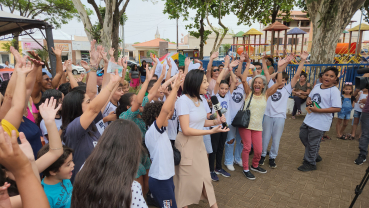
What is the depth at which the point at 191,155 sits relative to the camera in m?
2.72

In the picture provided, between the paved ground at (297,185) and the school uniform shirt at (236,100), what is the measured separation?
1.07 metres

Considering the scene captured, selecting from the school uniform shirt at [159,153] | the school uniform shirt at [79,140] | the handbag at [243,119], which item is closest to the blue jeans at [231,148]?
the handbag at [243,119]

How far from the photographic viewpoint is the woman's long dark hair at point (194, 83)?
9.23 feet

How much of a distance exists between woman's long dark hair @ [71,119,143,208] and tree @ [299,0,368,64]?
8.72 metres

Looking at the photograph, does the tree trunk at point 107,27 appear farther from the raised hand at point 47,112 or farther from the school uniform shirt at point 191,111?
the raised hand at point 47,112

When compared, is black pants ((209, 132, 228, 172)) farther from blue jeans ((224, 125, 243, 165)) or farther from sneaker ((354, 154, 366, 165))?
sneaker ((354, 154, 366, 165))

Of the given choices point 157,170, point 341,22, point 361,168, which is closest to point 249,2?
point 341,22

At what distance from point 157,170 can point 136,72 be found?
915 centimetres

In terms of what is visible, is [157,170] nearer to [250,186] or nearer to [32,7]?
[250,186]

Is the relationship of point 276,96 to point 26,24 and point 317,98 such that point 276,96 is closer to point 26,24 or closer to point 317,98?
point 317,98

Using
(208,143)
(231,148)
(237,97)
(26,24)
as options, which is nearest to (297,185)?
(231,148)

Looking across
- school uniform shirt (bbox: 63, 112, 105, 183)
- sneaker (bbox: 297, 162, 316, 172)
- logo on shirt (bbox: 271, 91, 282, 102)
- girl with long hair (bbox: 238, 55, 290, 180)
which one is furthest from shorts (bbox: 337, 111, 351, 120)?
school uniform shirt (bbox: 63, 112, 105, 183)

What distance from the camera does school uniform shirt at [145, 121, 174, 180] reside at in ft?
7.84

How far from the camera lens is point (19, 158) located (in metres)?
0.99
